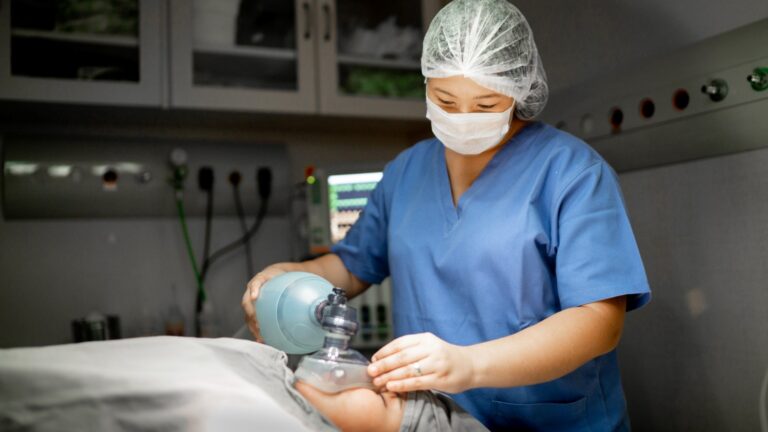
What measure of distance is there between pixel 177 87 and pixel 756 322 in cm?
162

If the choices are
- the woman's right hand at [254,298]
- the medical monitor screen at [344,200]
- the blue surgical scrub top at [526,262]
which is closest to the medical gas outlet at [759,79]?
the blue surgical scrub top at [526,262]

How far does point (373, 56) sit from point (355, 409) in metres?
1.57

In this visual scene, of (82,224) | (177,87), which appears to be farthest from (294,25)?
(82,224)

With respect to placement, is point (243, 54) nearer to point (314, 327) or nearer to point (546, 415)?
point (314, 327)

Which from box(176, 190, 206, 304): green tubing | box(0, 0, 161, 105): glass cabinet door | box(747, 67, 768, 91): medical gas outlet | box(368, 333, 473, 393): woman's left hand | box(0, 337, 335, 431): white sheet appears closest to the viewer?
box(0, 337, 335, 431): white sheet

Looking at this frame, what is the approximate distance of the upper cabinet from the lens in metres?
1.88

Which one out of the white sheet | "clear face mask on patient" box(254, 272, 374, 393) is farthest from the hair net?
the white sheet

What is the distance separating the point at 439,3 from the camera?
2.34 m

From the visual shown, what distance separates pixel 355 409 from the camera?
3.14 feet

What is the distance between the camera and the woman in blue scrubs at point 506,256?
94 centimetres

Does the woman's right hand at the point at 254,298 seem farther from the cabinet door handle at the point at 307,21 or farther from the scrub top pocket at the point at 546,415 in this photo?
the cabinet door handle at the point at 307,21

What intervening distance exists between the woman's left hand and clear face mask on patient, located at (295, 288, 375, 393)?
6 centimetres

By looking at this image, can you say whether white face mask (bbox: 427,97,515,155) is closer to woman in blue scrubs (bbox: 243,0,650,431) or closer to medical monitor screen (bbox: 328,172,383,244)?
woman in blue scrubs (bbox: 243,0,650,431)

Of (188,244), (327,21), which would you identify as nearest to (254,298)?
(188,244)
